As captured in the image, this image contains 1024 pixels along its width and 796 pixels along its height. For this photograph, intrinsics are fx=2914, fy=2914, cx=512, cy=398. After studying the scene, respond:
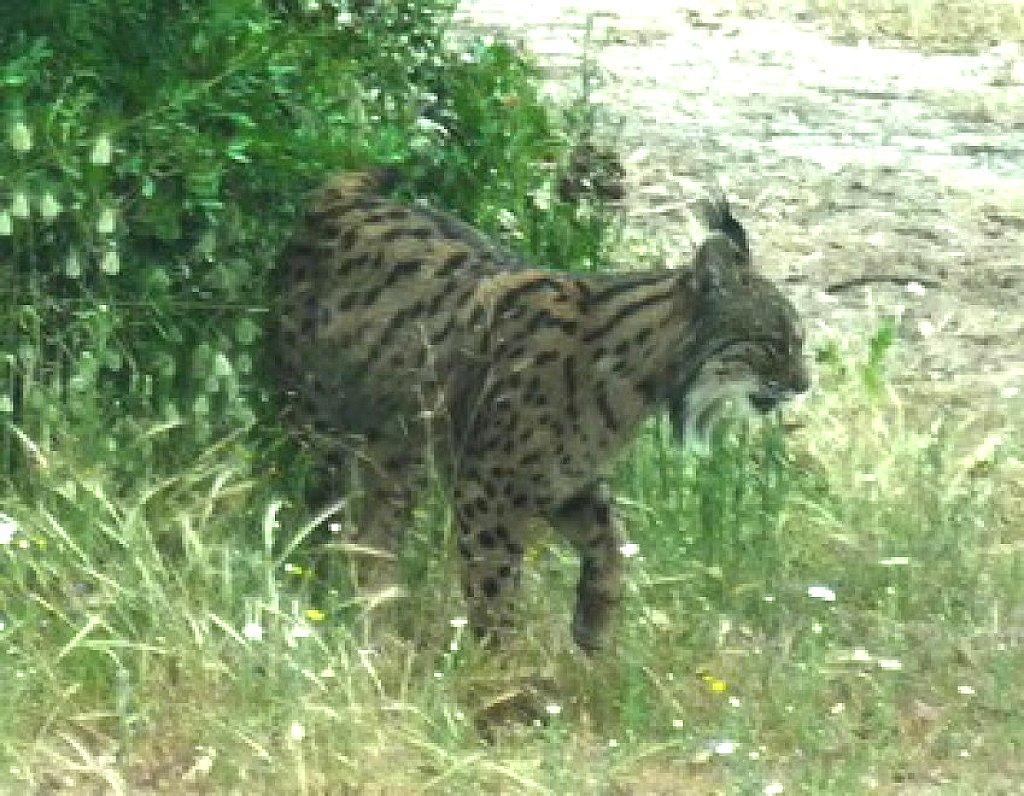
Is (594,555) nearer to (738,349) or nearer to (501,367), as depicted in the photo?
(501,367)

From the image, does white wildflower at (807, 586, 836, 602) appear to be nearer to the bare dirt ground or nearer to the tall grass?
the tall grass

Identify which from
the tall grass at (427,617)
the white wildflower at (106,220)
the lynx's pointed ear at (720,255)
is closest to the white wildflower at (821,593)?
the tall grass at (427,617)

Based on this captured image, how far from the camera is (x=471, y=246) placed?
754cm

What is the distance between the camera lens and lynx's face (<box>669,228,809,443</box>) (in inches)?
280

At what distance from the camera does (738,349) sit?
7.18m

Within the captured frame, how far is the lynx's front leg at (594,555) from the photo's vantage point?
700cm

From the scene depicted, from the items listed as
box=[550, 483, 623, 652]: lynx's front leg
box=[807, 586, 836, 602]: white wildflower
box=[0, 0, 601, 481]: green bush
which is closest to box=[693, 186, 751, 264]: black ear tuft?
box=[550, 483, 623, 652]: lynx's front leg

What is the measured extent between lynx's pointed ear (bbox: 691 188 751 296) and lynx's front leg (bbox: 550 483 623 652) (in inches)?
23.1

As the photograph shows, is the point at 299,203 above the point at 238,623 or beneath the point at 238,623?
above

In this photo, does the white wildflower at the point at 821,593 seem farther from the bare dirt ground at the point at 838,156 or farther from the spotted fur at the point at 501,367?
the bare dirt ground at the point at 838,156

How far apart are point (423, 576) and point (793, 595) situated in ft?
3.21

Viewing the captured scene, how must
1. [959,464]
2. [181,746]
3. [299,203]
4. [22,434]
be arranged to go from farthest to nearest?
[959,464], [299,203], [22,434], [181,746]

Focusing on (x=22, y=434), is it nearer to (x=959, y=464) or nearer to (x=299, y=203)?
(x=299, y=203)

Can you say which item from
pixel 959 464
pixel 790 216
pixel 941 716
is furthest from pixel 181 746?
pixel 790 216
